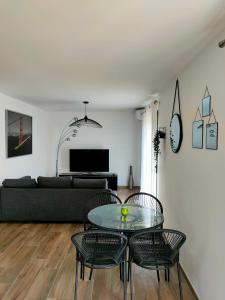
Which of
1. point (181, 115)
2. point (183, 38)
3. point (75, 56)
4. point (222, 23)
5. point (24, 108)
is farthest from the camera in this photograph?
point (24, 108)

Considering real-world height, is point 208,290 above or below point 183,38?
below

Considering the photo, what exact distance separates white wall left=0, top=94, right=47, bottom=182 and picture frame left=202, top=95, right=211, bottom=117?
3.87m

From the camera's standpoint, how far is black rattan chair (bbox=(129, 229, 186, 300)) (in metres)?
2.17

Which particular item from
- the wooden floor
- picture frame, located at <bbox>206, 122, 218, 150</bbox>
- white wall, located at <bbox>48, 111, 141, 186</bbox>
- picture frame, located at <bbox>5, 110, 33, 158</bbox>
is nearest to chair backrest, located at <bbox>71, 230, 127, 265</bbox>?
the wooden floor

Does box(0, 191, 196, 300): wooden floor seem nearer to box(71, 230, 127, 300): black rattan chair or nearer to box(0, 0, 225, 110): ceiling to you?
box(71, 230, 127, 300): black rattan chair

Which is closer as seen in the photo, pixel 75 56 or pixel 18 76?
pixel 75 56

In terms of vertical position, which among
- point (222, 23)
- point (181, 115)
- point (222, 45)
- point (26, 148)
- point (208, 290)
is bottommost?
point (208, 290)

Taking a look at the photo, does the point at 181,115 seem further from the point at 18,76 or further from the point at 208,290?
the point at 18,76

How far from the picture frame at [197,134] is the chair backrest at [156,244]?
881 mm

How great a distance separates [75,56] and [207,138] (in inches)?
63.2

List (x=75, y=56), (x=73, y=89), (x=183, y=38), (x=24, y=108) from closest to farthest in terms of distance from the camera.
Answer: (x=183, y=38) < (x=75, y=56) < (x=73, y=89) < (x=24, y=108)

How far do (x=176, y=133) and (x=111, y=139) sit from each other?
475 cm

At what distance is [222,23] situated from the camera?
1907 millimetres

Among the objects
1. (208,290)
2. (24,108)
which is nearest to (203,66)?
(208,290)
